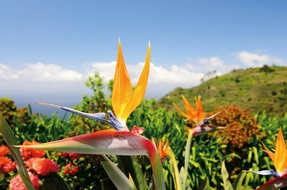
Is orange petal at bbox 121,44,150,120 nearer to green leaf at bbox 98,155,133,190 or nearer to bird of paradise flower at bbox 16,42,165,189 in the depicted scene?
bird of paradise flower at bbox 16,42,165,189

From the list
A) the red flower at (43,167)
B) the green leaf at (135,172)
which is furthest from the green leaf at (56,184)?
the green leaf at (135,172)

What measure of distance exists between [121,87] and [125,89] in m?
0.02

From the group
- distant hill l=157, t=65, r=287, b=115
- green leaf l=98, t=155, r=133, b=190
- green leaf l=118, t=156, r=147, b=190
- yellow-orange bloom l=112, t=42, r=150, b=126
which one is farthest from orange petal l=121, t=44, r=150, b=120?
distant hill l=157, t=65, r=287, b=115

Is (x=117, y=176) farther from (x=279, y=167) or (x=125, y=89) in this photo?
(x=279, y=167)

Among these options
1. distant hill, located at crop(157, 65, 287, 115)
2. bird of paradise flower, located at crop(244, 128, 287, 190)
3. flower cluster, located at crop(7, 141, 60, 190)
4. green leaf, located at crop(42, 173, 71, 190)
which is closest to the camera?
bird of paradise flower, located at crop(244, 128, 287, 190)

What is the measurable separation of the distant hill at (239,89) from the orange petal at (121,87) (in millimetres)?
31656

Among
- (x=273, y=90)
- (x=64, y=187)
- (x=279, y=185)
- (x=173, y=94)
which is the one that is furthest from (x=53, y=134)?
(x=173, y=94)

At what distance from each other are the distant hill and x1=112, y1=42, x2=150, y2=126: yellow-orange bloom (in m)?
31.7

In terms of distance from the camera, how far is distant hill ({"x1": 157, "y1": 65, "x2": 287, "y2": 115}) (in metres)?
32.8

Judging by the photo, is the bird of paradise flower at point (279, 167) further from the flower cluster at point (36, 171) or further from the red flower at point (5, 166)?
the red flower at point (5, 166)

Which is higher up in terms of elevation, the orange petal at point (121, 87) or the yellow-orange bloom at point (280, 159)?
the orange petal at point (121, 87)

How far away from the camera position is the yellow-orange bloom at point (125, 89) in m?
0.99

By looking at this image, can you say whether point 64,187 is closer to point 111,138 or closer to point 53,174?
point 53,174

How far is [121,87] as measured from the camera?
1.02m
